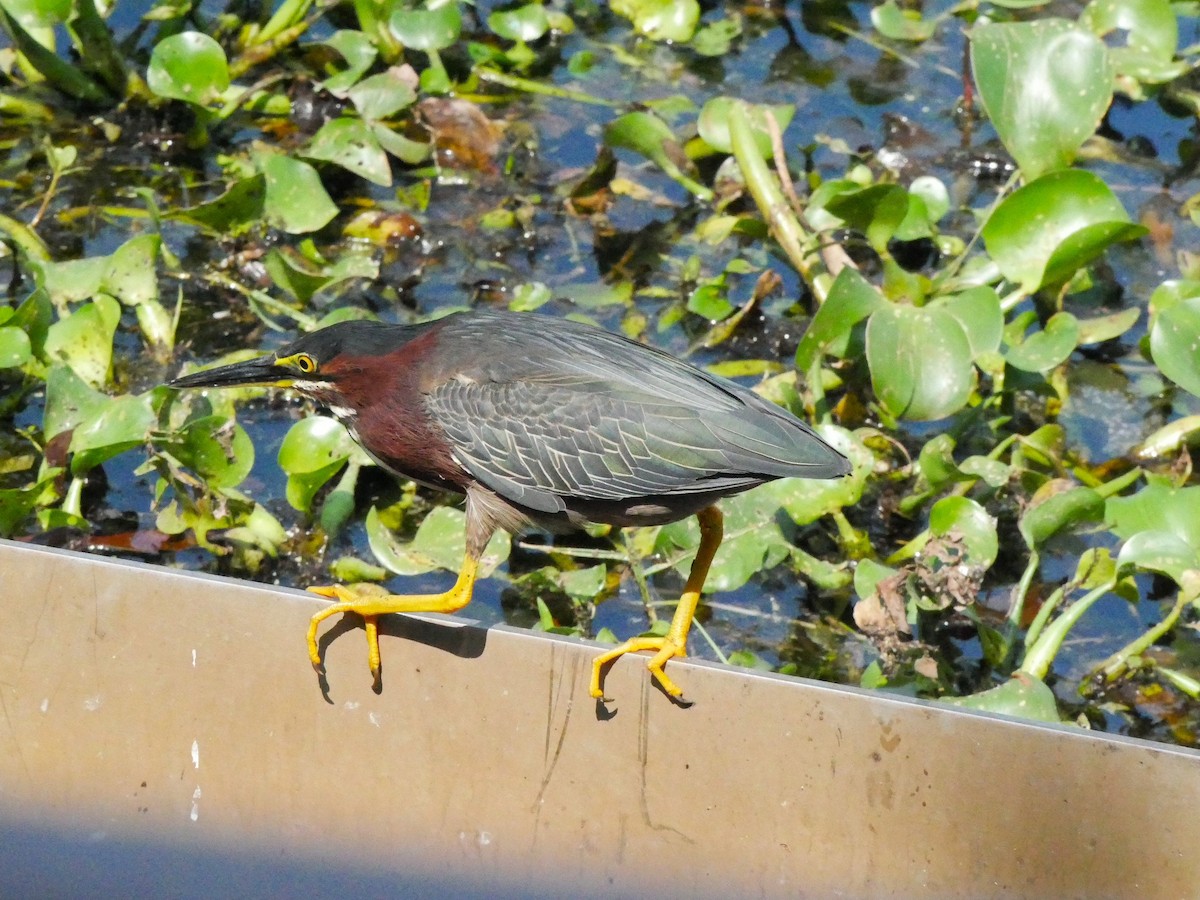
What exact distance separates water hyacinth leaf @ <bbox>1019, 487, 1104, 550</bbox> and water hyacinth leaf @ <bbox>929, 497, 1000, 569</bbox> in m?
0.11

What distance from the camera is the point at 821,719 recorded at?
334cm

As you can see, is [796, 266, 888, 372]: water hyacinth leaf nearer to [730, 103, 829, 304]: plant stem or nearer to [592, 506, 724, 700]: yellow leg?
[730, 103, 829, 304]: plant stem

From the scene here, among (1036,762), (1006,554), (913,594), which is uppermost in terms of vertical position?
(1036,762)

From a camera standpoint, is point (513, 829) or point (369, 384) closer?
point (513, 829)

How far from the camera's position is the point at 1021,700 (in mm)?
3834

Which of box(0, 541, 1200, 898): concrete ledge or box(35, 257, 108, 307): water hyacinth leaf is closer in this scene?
box(0, 541, 1200, 898): concrete ledge

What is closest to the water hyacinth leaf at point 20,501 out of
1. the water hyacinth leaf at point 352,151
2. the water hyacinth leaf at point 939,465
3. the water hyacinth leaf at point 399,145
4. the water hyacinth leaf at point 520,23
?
the water hyacinth leaf at point 352,151

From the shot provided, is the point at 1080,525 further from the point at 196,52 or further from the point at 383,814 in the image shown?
the point at 196,52

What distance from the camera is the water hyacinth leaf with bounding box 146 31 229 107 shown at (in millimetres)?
6203

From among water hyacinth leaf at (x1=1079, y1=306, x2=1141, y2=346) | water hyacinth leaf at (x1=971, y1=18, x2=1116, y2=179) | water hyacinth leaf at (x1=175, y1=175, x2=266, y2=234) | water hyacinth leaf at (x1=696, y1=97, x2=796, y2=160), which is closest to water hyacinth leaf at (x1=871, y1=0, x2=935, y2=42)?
water hyacinth leaf at (x1=696, y1=97, x2=796, y2=160)

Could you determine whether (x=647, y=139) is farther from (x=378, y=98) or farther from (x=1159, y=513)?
(x=1159, y=513)

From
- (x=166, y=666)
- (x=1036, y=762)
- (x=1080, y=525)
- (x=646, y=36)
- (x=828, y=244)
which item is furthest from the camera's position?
(x=646, y=36)

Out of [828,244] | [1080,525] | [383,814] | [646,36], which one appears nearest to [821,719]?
[383,814]

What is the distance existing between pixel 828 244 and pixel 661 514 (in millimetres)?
2073
